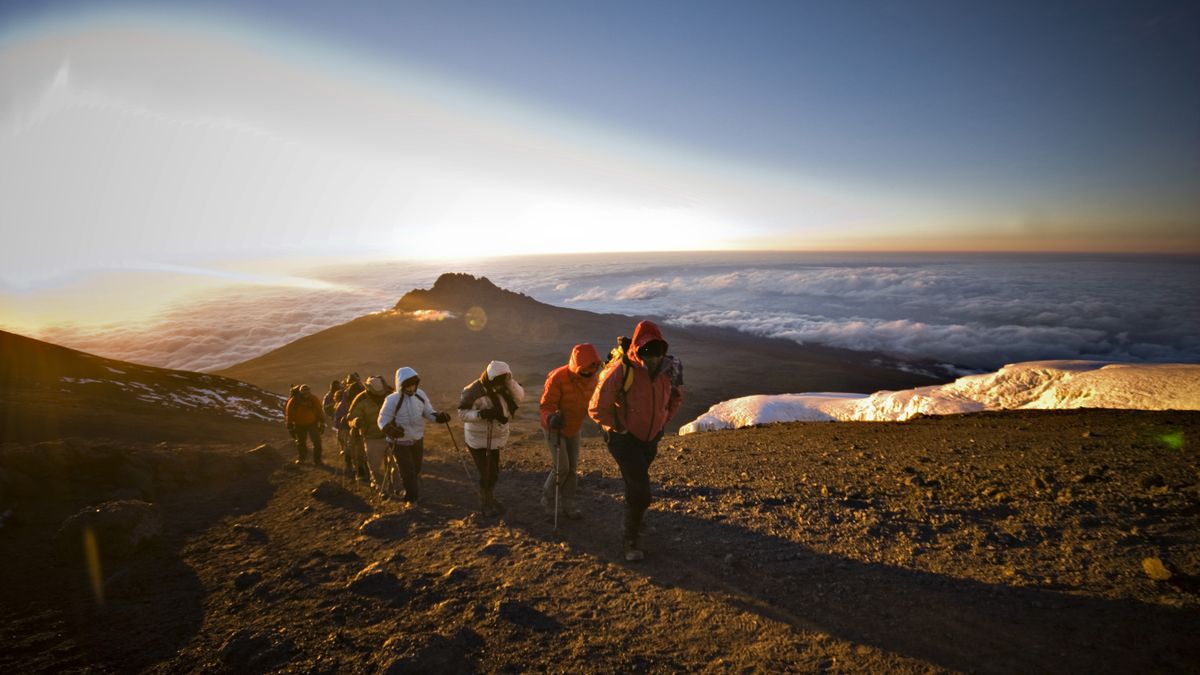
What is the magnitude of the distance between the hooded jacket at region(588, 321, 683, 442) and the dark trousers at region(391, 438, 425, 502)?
10.9 feet

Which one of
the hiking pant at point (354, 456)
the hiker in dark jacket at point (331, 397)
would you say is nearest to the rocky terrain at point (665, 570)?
the hiking pant at point (354, 456)

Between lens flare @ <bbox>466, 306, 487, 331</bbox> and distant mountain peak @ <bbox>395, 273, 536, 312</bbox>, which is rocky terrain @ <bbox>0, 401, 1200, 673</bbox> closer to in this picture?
lens flare @ <bbox>466, 306, 487, 331</bbox>

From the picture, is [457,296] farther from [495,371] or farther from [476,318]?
[495,371]

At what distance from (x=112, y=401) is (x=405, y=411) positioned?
1388 cm

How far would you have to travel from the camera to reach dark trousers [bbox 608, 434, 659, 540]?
167 inches

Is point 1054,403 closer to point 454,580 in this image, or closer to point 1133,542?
point 1133,542

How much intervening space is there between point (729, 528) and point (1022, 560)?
8.43 feet

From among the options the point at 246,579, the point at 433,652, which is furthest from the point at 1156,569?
the point at 246,579

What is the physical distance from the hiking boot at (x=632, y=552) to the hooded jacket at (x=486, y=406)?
1837 millimetres

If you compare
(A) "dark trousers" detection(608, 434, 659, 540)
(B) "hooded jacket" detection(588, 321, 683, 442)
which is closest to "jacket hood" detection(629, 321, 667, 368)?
(B) "hooded jacket" detection(588, 321, 683, 442)

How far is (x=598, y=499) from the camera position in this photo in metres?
6.28

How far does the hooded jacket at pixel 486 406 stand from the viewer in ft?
17.8

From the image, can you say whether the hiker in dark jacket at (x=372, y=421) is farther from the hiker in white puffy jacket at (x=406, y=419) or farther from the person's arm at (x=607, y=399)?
the person's arm at (x=607, y=399)

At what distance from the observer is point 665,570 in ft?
14.3
